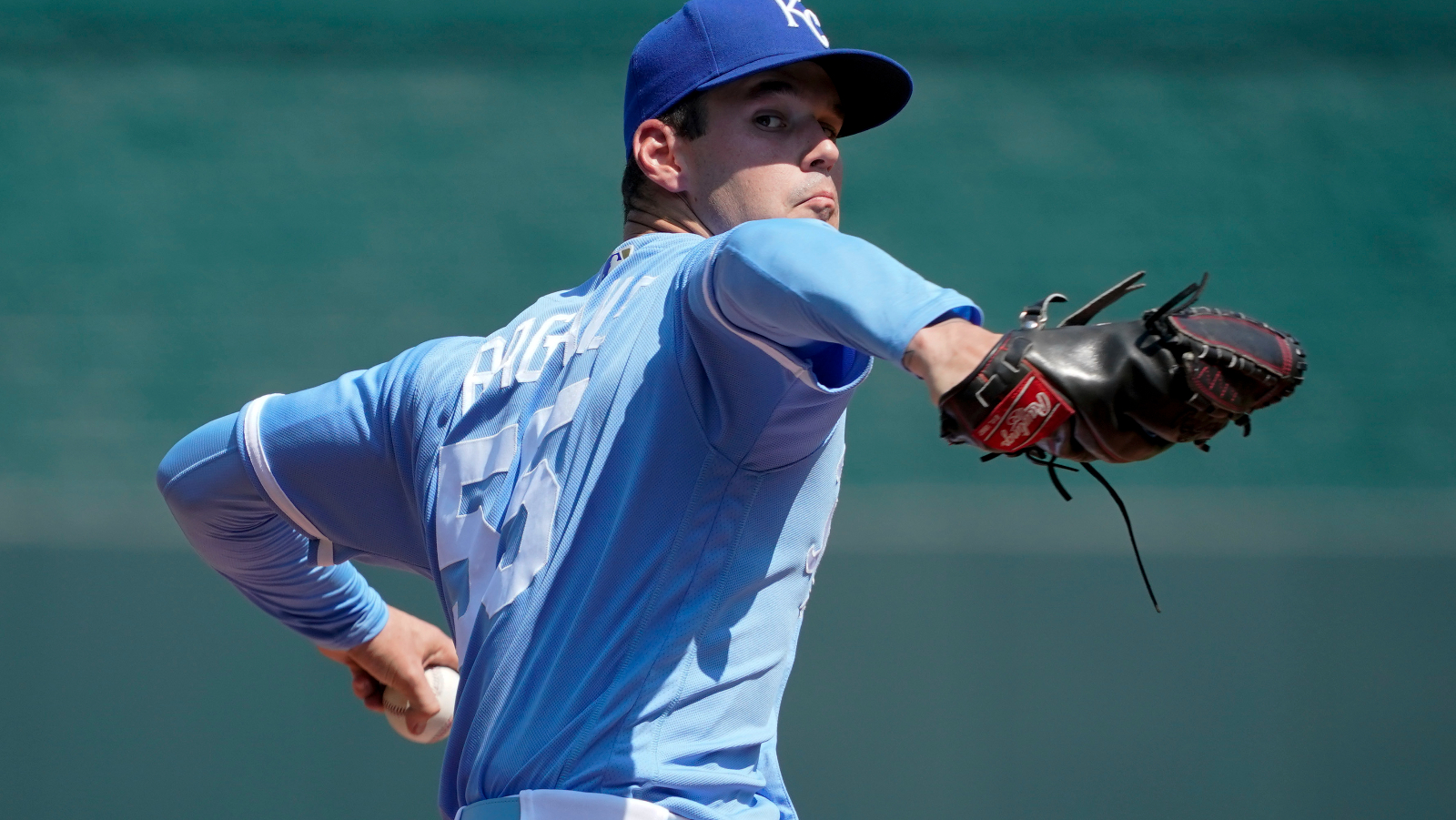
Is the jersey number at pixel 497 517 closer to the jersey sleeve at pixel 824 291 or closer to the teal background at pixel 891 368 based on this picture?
the jersey sleeve at pixel 824 291

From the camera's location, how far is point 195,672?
3.64 metres

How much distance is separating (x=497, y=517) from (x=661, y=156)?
1.62 ft

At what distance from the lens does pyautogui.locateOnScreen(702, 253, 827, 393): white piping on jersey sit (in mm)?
1066

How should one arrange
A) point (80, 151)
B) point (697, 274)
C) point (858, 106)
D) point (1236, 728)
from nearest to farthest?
point (697, 274)
point (858, 106)
point (1236, 728)
point (80, 151)

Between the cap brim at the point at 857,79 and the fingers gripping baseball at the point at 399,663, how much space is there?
0.94 m

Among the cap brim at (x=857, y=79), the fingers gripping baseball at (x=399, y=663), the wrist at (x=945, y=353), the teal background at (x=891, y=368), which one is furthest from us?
the teal background at (x=891, y=368)

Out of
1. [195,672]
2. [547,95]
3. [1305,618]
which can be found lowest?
[1305,618]

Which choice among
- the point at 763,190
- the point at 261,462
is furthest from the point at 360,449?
the point at 763,190

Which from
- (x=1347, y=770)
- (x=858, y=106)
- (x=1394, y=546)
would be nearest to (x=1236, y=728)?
(x=1347, y=770)

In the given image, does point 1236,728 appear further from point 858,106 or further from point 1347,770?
point 858,106

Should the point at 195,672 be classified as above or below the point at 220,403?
below

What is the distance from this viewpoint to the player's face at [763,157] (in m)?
1.50

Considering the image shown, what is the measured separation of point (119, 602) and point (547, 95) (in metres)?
1.98

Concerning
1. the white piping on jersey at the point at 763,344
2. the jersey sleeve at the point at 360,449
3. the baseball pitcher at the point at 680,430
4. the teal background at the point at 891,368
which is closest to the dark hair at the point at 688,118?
the baseball pitcher at the point at 680,430
